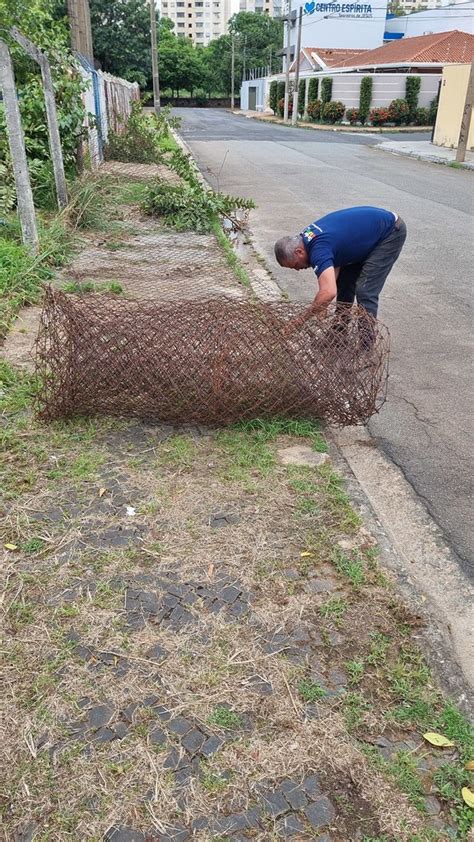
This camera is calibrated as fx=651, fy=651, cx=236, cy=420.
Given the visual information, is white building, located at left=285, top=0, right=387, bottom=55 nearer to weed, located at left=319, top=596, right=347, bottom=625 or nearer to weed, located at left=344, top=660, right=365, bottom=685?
weed, located at left=319, top=596, right=347, bottom=625

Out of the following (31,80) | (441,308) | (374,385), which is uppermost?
(31,80)

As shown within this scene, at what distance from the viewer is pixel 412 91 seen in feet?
127

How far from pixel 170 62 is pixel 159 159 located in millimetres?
70563

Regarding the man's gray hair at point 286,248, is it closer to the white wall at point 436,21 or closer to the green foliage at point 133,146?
the green foliage at point 133,146

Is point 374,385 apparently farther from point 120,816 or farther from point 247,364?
point 120,816

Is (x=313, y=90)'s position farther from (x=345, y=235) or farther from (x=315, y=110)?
(x=345, y=235)

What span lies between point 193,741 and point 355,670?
2.14 feet

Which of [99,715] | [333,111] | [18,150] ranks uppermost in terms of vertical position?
[18,150]

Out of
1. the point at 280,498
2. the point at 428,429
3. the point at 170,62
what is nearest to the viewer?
the point at 280,498

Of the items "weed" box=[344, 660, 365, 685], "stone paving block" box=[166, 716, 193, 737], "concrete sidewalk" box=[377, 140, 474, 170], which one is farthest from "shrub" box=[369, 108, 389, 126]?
"stone paving block" box=[166, 716, 193, 737]

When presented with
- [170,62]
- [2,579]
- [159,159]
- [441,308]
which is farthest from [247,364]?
[170,62]

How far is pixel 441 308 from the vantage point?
258 inches

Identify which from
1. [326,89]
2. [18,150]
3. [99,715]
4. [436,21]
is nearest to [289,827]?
[99,715]

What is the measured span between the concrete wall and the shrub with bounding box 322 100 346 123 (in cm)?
1701
